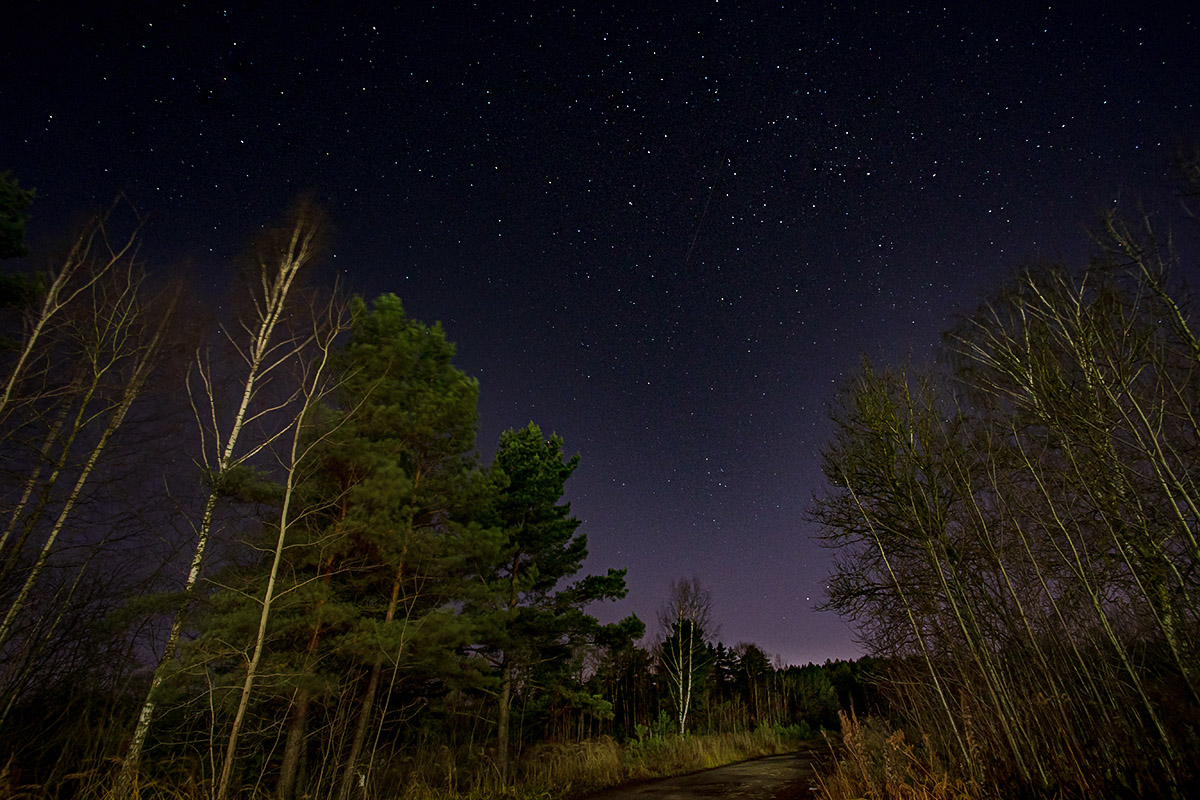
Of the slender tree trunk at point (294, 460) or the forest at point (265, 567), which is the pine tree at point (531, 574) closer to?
the forest at point (265, 567)

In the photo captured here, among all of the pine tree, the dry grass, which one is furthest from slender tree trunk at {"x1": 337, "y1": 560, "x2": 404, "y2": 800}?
the dry grass

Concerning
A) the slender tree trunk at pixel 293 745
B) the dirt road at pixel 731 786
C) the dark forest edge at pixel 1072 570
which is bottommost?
the dirt road at pixel 731 786

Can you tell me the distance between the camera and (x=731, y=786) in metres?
9.68

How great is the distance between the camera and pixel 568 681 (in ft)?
46.7

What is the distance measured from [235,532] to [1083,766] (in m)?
8.53

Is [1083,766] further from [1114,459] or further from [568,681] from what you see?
[568,681]

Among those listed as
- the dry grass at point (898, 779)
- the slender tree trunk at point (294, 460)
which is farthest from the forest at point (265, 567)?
the dry grass at point (898, 779)

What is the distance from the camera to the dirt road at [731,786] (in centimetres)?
847

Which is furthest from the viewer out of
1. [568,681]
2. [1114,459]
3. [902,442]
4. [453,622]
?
[568,681]

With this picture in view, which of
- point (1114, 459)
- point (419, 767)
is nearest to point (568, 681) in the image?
point (419, 767)

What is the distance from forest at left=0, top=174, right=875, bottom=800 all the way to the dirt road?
1316 mm

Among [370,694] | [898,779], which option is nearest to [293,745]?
[370,694]

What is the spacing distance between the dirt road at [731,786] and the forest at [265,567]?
1316 millimetres

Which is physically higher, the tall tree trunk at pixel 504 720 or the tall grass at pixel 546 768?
the tall tree trunk at pixel 504 720
